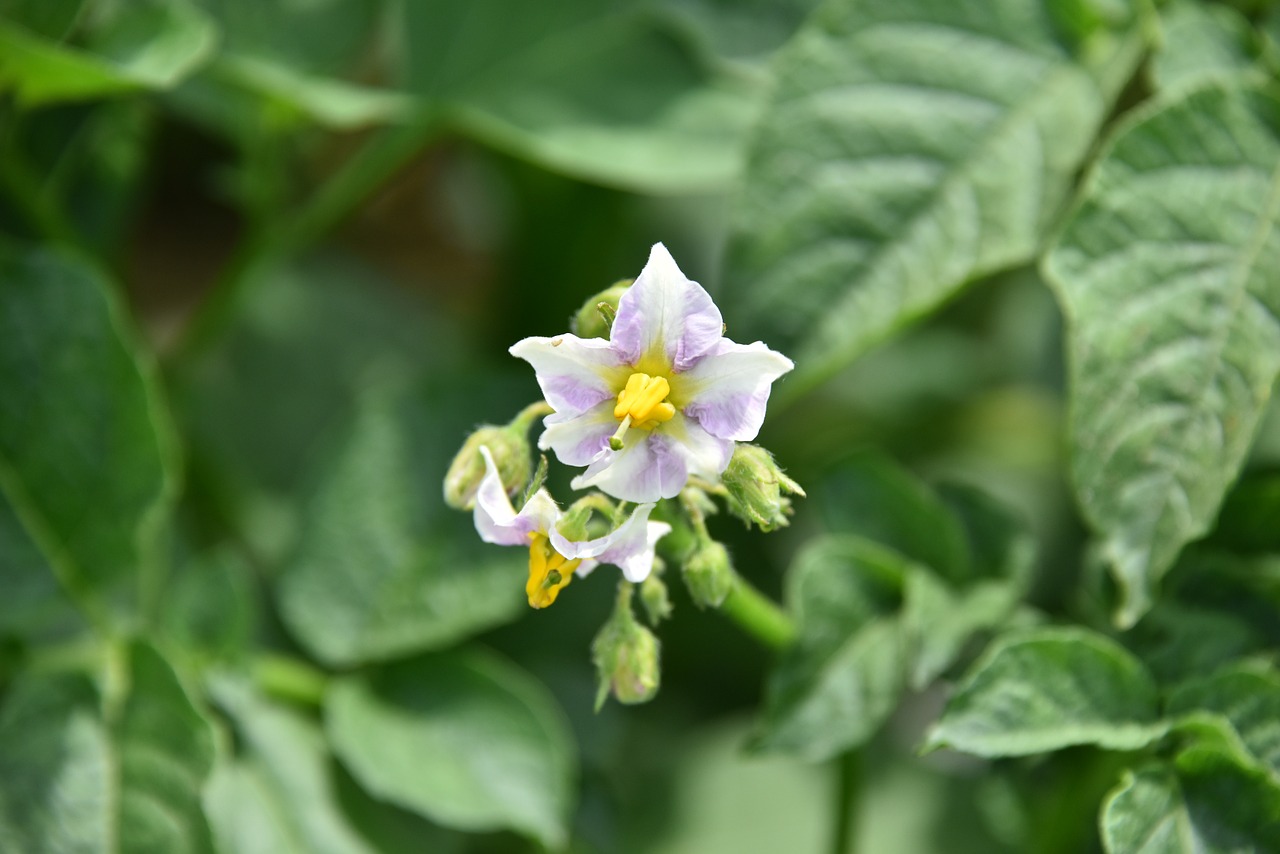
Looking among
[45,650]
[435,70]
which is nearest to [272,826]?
[45,650]

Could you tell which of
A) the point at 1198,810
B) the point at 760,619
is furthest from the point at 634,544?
the point at 1198,810

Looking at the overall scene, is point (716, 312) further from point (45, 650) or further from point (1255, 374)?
point (45, 650)

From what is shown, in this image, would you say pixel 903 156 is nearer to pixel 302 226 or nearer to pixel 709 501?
pixel 709 501

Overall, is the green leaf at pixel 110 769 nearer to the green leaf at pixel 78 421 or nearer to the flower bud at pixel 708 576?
the green leaf at pixel 78 421

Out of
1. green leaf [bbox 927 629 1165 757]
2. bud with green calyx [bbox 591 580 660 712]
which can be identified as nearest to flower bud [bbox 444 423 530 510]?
bud with green calyx [bbox 591 580 660 712]

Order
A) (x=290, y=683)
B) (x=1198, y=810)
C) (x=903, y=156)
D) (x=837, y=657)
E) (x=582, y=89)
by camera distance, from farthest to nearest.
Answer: (x=582, y=89) < (x=290, y=683) < (x=903, y=156) < (x=837, y=657) < (x=1198, y=810)

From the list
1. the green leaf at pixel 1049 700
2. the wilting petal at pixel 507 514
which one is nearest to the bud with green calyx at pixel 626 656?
the wilting petal at pixel 507 514
